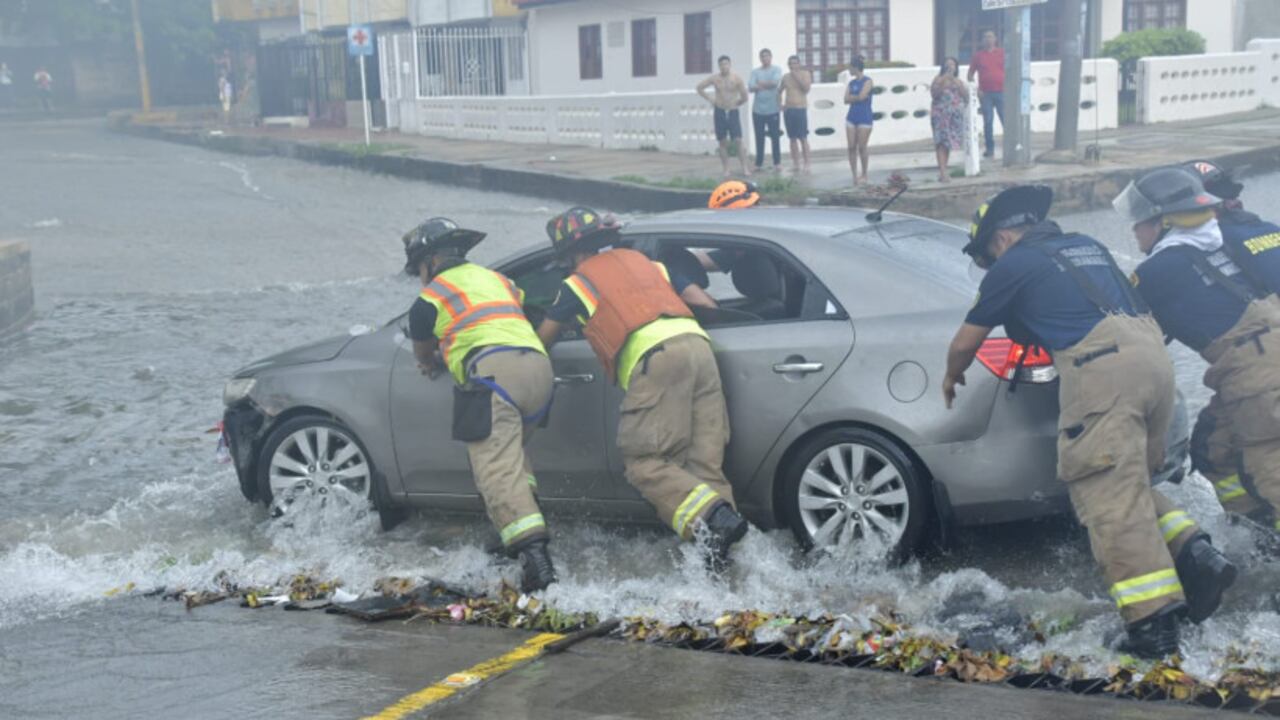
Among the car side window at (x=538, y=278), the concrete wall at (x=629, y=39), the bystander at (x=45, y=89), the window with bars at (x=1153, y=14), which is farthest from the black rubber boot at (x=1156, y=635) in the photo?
the bystander at (x=45, y=89)

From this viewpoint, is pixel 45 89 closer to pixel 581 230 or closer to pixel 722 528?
pixel 581 230

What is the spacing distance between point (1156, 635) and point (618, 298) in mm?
2425

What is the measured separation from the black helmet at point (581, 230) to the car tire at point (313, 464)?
1439 mm

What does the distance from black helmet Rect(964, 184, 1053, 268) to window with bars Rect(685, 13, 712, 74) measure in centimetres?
2776

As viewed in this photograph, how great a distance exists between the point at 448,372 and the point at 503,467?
71 cm

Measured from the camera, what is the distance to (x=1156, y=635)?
517 centimetres

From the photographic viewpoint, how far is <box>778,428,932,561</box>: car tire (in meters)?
6.11

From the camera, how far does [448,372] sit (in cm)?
696

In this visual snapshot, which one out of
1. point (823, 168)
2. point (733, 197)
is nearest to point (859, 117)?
point (823, 168)

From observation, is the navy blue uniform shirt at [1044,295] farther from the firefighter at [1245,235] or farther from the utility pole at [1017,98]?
the utility pole at [1017,98]

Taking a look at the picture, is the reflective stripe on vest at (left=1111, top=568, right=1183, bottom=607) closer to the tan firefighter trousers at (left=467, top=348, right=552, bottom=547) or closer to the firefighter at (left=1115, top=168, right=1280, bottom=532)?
the firefighter at (left=1115, top=168, right=1280, bottom=532)

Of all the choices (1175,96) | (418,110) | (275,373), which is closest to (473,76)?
(418,110)

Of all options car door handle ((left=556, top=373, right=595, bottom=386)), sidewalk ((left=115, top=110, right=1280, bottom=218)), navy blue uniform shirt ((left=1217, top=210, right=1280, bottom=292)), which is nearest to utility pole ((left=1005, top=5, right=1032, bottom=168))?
sidewalk ((left=115, top=110, right=1280, bottom=218))

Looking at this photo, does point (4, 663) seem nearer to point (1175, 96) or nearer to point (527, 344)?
point (527, 344)
